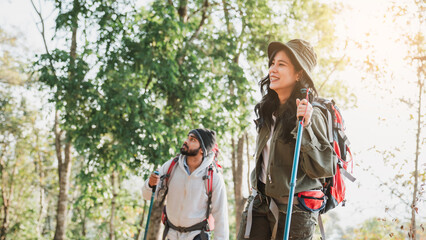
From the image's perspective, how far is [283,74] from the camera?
271 centimetres

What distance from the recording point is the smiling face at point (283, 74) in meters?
2.71

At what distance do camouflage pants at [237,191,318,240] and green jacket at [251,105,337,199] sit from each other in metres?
0.11

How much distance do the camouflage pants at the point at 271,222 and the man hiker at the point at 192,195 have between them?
175cm

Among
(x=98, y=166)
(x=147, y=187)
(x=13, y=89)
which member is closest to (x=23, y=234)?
(x=13, y=89)

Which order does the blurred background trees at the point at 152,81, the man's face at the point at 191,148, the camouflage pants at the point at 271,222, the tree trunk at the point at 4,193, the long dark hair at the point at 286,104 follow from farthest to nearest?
the tree trunk at the point at 4,193 → the blurred background trees at the point at 152,81 → the man's face at the point at 191,148 → the long dark hair at the point at 286,104 → the camouflage pants at the point at 271,222

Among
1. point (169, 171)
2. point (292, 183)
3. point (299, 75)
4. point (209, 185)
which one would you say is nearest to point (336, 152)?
point (292, 183)

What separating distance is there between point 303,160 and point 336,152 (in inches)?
11.5

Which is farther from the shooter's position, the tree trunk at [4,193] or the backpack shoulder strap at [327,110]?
the tree trunk at [4,193]

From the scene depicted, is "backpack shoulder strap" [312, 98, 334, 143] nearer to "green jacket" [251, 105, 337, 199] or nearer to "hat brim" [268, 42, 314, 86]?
"green jacket" [251, 105, 337, 199]

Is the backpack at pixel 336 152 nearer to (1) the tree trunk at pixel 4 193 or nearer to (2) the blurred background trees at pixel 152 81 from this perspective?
(2) the blurred background trees at pixel 152 81

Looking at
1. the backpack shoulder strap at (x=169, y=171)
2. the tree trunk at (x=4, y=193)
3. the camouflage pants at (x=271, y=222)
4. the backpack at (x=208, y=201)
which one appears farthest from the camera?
the tree trunk at (x=4, y=193)

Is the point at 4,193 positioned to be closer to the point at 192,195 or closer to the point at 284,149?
the point at 192,195

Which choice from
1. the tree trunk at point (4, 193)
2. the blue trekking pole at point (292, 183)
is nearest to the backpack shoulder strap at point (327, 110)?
the blue trekking pole at point (292, 183)

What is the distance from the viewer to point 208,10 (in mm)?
12891
